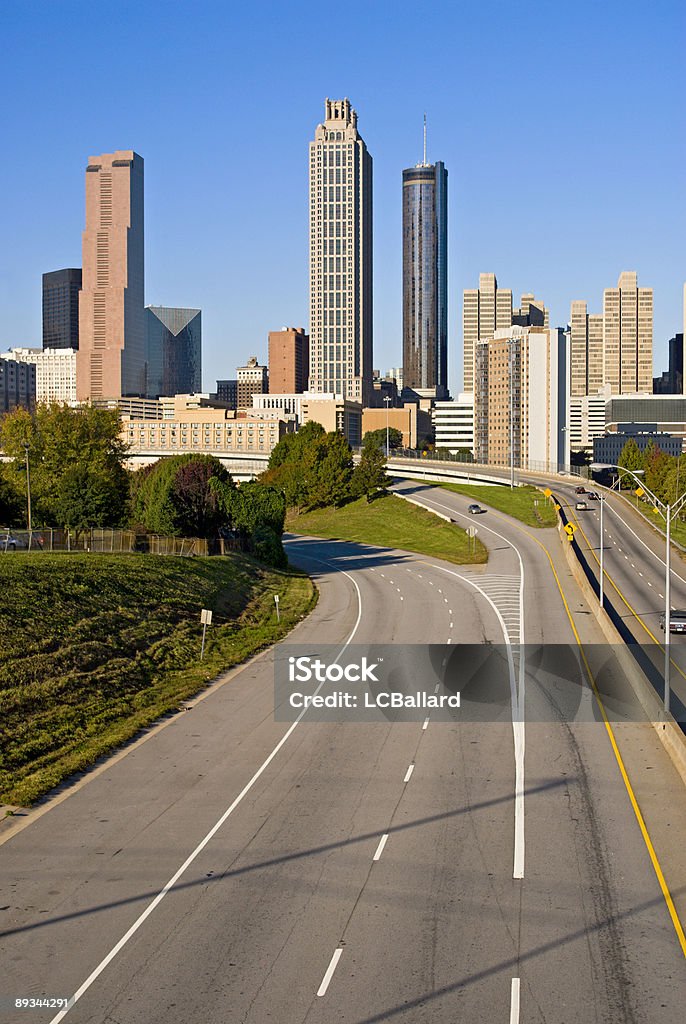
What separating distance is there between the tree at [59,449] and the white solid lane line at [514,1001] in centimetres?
7263

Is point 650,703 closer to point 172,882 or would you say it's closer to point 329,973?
point 172,882

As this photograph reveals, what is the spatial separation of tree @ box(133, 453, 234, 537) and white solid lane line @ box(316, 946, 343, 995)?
57.9 meters

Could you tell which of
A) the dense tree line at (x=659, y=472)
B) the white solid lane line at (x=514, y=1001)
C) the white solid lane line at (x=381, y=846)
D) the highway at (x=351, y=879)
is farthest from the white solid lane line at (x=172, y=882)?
the dense tree line at (x=659, y=472)

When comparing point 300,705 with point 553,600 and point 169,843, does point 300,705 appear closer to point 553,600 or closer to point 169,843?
point 169,843

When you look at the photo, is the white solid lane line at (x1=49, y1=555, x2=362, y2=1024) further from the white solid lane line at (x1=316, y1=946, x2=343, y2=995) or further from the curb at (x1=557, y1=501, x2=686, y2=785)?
the curb at (x1=557, y1=501, x2=686, y2=785)

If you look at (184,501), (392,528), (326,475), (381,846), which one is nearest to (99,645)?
(381,846)

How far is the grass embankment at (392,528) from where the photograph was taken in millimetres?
93919

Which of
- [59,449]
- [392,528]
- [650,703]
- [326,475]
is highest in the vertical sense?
[59,449]

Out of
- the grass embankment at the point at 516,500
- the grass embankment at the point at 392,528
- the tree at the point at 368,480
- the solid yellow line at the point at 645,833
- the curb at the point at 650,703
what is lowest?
the solid yellow line at the point at 645,833

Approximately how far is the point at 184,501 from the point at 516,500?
182 feet

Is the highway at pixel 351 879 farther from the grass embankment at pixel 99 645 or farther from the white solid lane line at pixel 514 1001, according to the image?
the grass embankment at pixel 99 645

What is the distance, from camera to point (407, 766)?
95.5 ft

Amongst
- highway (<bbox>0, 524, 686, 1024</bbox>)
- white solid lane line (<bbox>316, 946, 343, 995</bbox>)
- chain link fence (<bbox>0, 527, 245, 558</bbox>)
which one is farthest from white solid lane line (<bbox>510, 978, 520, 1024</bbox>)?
chain link fence (<bbox>0, 527, 245, 558</bbox>)

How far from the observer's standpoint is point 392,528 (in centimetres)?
11119
